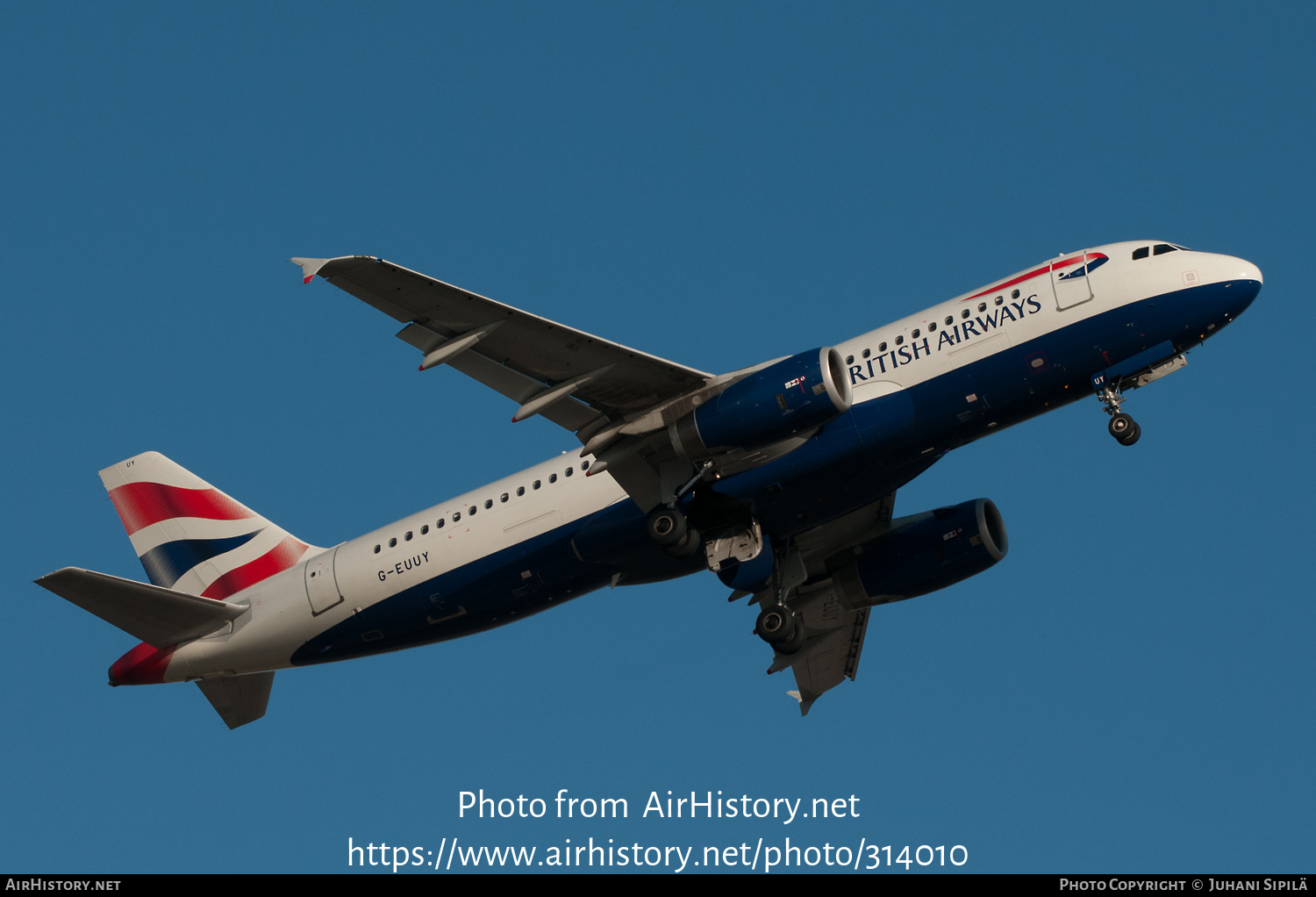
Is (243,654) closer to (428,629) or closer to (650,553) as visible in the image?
(428,629)

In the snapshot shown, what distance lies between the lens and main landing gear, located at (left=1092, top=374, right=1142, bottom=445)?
3183 centimetres

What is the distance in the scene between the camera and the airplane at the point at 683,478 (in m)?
31.0

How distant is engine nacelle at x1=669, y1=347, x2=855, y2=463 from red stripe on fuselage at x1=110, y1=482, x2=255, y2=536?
50.5ft

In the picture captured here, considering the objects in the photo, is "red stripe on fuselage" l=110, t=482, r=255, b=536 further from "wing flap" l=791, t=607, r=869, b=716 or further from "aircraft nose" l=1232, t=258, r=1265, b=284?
"aircraft nose" l=1232, t=258, r=1265, b=284

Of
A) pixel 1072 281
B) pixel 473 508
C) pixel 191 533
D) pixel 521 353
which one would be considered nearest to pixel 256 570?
pixel 191 533

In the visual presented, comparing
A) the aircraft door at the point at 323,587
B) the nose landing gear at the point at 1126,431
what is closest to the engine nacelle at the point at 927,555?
the nose landing gear at the point at 1126,431

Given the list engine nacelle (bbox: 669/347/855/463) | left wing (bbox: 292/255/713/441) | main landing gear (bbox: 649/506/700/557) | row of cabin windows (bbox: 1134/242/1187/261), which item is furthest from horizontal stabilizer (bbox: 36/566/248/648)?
row of cabin windows (bbox: 1134/242/1187/261)

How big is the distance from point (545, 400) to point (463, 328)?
7.79 feet

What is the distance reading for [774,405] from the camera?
30.7 m

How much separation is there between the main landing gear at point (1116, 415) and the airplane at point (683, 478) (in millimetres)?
58

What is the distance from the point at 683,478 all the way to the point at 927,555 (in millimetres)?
8903

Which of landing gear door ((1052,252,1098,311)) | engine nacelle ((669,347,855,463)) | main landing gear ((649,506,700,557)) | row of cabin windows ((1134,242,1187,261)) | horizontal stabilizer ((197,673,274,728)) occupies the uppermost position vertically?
row of cabin windows ((1134,242,1187,261))

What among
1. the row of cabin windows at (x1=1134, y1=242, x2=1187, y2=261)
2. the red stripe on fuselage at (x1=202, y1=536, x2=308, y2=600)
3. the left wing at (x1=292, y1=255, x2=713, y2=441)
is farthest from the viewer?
the red stripe on fuselage at (x1=202, y1=536, x2=308, y2=600)

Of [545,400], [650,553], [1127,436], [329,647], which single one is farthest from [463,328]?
[1127,436]
